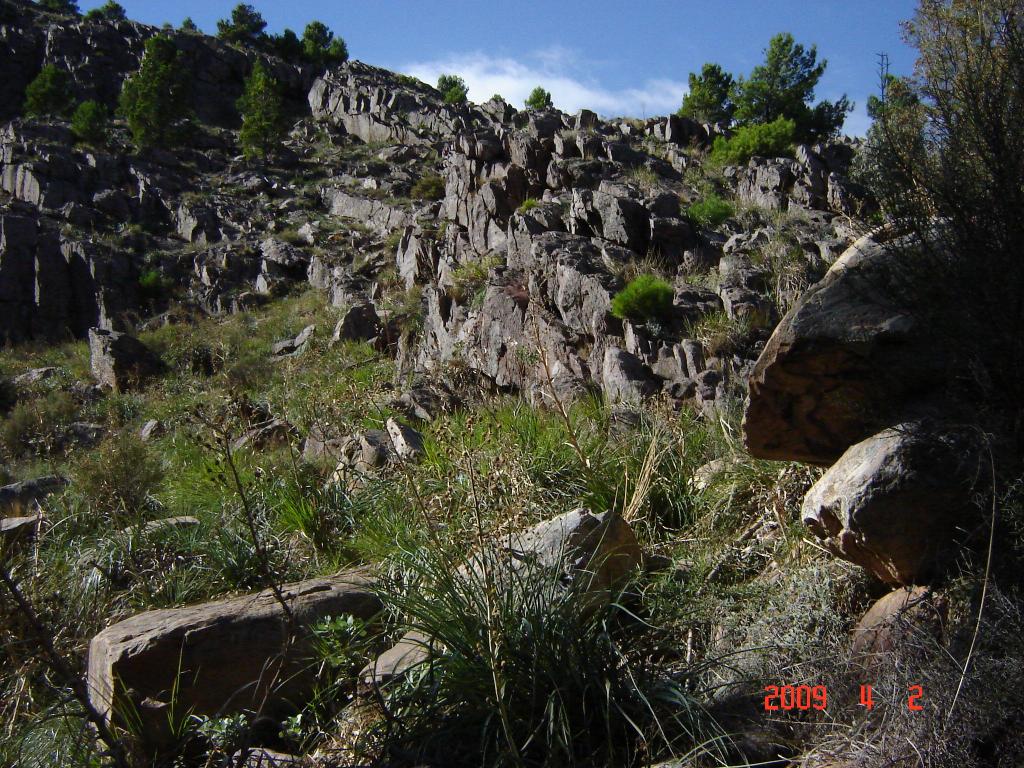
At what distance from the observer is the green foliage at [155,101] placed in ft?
125

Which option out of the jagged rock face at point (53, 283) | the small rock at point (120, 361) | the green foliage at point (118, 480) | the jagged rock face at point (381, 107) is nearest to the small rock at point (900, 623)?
the green foliage at point (118, 480)

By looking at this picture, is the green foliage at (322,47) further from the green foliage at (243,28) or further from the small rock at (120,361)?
the small rock at (120,361)

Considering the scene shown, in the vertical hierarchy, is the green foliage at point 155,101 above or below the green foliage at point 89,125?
above

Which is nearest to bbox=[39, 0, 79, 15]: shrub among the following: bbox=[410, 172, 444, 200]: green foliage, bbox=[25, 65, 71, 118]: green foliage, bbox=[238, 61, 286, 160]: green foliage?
bbox=[25, 65, 71, 118]: green foliage

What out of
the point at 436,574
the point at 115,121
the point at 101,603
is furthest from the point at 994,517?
the point at 115,121

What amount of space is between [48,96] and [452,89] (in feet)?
79.9

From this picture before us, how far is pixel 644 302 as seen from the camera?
9.41 m

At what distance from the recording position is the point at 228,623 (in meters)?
4.06

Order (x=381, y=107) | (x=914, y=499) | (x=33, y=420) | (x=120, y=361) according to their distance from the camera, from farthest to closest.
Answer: (x=381, y=107) < (x=120, y=361) < (x=33, y=420) < (x=914, y=499)

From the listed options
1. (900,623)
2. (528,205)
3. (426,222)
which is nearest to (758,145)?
(528,205)

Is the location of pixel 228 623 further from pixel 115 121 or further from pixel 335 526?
pixel 115 121

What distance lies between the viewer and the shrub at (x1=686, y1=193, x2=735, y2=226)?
1373cm

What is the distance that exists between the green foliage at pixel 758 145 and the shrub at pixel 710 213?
265 inches

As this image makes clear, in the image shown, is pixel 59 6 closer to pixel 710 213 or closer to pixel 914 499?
pixel 710 213
